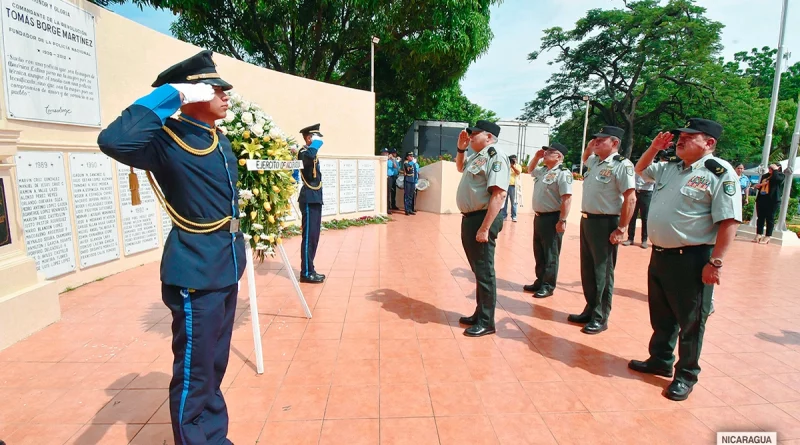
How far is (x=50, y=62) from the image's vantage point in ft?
14.8

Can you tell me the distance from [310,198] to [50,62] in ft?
10.1

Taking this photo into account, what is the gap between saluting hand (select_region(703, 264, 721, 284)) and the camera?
2805mm

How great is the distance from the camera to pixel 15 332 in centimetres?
355

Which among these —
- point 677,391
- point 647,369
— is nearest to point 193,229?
point 677,391

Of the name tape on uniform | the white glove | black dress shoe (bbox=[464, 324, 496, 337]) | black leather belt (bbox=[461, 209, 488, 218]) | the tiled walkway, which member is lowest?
the tiled walkway

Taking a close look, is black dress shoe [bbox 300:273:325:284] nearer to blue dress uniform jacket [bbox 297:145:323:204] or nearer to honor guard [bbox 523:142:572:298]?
blue dress uniform jacket [bbox 297:145:323:204]

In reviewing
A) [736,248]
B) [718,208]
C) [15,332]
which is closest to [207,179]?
[15,332]

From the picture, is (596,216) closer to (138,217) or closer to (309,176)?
(309,176)

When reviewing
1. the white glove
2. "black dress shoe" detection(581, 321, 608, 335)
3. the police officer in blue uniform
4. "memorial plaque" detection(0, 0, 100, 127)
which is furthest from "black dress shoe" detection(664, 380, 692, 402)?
"memorial plaque" detection(0, 0, 100, 127)

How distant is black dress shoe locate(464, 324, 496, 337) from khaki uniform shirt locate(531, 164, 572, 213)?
1941 millimetres

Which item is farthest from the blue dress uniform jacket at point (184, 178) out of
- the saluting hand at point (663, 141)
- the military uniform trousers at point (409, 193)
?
the military uniform trousers at point (409, 193)

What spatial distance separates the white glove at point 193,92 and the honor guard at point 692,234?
3.10 metres

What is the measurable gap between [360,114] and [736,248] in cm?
921

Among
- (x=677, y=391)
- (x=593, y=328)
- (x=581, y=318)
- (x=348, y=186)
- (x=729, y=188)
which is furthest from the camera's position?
(x=348, y=186)
